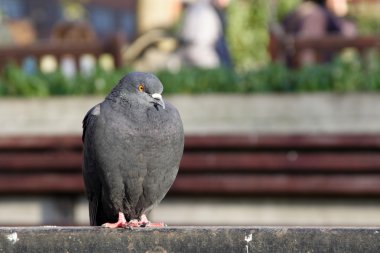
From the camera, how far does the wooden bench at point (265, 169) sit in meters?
9.59

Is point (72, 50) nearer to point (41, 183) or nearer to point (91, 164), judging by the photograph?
point (41, 183)

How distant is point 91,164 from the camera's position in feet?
20.1

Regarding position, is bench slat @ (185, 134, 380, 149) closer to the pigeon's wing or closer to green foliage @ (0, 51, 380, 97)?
green foliage @ (0, 51, 380, 97)

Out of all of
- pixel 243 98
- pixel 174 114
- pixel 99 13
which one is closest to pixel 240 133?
pixel 243 98

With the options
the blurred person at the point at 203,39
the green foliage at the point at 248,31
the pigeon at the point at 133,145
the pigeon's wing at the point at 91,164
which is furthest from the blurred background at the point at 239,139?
the green foliage at the point at 248,31

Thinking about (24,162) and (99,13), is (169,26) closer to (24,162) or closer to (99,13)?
(24,162)

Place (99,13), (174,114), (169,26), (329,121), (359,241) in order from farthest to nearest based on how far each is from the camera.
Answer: (99,13) → (169,26) → (329,121) → (174,114) → (359,241)

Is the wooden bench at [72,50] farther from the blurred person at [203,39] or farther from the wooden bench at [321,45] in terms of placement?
the blurred person at [203,39]

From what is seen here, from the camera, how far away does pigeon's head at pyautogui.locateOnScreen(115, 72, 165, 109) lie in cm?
594

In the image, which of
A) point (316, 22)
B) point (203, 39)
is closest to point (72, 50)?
point (316, 22)

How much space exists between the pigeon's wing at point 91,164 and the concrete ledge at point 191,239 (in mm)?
1176

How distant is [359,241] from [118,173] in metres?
1.69

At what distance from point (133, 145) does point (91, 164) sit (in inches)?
14.7

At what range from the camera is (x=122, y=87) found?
6023 millimetres
